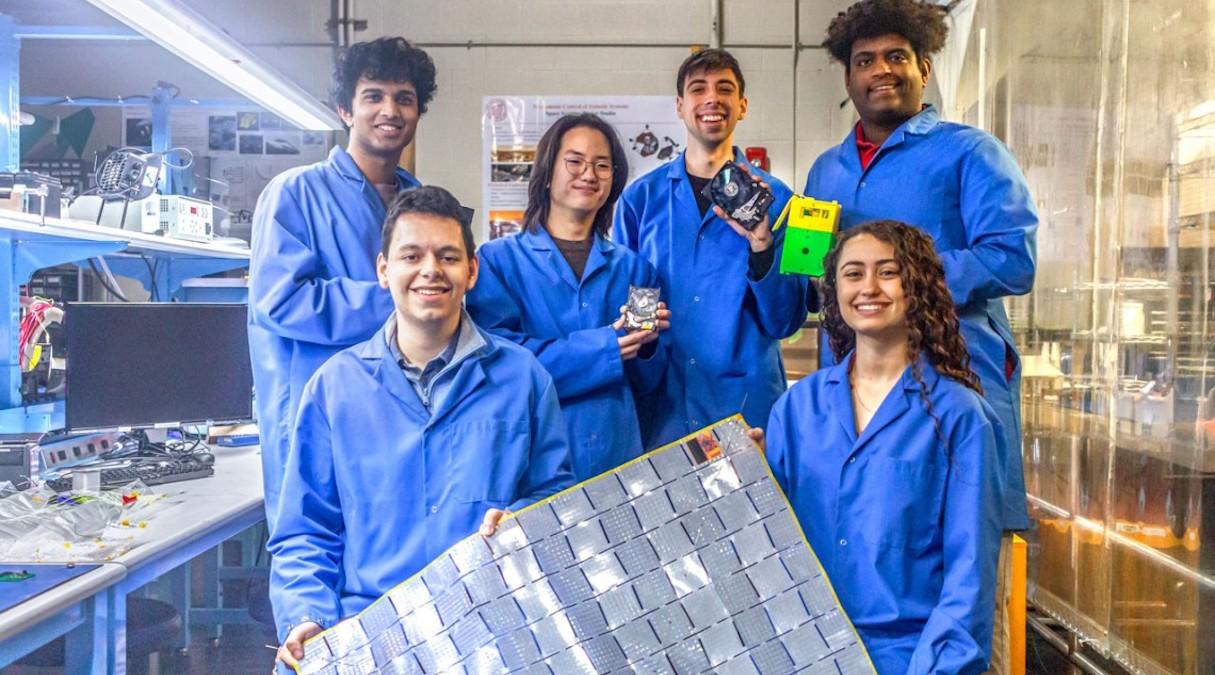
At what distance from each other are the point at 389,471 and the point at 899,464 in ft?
2.91

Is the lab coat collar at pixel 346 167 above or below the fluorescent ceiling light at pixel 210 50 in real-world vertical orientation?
below

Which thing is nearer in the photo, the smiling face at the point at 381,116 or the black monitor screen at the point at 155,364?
the smiling face at the point at 381,116

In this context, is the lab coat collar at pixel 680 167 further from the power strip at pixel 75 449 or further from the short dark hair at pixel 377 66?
the power strip at pixel 75 449

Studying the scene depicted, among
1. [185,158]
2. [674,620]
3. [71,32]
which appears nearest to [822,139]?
[185,158]

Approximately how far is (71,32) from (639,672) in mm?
3094

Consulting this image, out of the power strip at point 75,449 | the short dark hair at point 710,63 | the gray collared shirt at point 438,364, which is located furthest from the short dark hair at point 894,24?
the power strip at point 75,449

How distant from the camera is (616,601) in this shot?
151 cm

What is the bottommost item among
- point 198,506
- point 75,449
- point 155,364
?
point 198,506

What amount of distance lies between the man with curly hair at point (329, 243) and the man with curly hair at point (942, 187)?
1052mm

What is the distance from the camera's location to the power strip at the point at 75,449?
290 centimetres

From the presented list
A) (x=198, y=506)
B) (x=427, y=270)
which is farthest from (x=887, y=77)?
(x=198, y=506)

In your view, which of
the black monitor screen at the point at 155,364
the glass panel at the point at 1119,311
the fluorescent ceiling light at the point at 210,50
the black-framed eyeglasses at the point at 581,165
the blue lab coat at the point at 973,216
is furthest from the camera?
the black monitor screen at the point at 155,364

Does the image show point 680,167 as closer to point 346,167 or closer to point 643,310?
point 643,310

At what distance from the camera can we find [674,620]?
1505 millimetres
